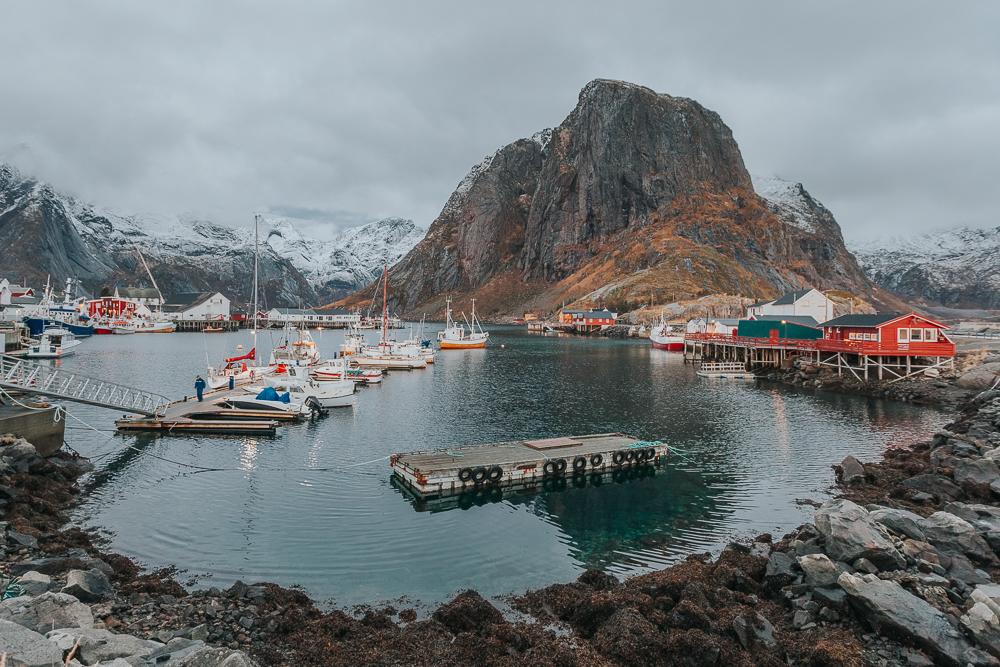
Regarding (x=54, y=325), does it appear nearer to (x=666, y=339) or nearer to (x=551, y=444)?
(x=666, y=339)

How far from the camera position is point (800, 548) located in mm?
18828

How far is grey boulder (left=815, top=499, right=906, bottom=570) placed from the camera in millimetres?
17000

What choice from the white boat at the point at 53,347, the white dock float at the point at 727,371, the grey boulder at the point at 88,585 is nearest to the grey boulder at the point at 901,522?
the grey boulder at the point at 88,585

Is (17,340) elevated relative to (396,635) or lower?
elevated

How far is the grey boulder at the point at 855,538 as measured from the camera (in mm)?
17000

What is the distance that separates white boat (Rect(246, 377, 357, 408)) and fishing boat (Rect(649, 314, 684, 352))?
82.5 meters

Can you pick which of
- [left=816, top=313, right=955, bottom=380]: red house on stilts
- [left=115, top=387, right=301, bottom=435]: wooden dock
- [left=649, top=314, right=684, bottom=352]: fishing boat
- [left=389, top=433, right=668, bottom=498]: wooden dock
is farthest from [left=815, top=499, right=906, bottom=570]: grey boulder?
[left=649, top=314, right=684, bottom=352]: fishing boat

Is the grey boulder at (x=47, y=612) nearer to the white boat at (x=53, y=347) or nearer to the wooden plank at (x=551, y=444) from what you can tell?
the wooden plank at (x=551, y=444)

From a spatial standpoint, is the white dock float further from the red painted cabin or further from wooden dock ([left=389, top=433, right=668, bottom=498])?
wooden dock ([left=389, top=433, right=668, bottom=498])

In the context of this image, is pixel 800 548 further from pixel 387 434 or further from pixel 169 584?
pixel 387 434

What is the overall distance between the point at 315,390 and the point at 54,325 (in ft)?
410

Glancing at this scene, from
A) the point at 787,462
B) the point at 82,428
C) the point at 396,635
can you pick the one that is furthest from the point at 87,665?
the point at 82,428

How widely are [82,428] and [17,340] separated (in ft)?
227

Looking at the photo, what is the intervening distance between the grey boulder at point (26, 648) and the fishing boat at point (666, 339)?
387ft
